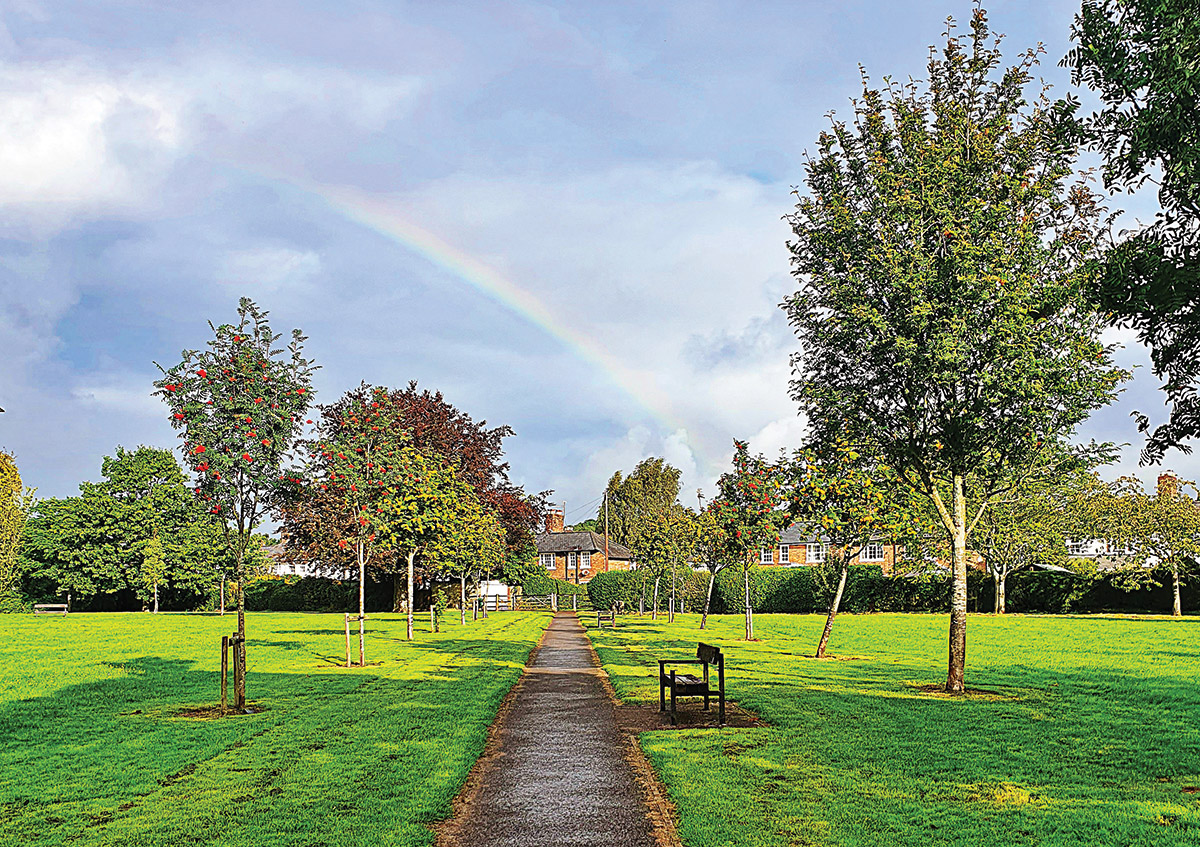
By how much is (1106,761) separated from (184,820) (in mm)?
10150

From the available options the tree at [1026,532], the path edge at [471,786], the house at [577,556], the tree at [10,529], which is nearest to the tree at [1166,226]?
the path edge at [471,786]

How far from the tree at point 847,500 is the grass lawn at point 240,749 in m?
8.74

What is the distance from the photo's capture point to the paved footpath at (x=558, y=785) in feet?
25.1

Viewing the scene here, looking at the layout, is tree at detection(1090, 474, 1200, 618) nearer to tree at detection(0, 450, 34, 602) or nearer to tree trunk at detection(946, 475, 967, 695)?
tree trunk at detection(946, 475, 967, 695)

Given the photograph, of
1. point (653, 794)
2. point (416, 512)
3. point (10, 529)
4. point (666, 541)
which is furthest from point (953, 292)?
point (10, 529)

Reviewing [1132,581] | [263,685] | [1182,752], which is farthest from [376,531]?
[1132,581]

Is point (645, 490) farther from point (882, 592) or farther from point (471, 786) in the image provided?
point (471, 786)

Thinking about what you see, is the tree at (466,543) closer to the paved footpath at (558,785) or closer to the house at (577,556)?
the paved footpath at (558,785)

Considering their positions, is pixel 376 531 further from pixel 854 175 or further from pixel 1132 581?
pixel 1132 581

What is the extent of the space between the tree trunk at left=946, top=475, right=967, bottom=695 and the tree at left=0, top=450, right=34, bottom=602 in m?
59.2

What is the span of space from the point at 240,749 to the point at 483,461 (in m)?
44.7

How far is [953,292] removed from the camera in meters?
16.5

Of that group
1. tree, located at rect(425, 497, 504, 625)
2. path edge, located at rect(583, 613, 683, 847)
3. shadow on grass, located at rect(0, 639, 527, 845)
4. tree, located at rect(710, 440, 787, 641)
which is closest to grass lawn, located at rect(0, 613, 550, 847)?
shadow on grass, located at rect(0, 639, 527, 845)

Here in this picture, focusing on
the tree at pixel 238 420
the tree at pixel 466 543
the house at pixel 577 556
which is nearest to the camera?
the tree at pixel 238 420
